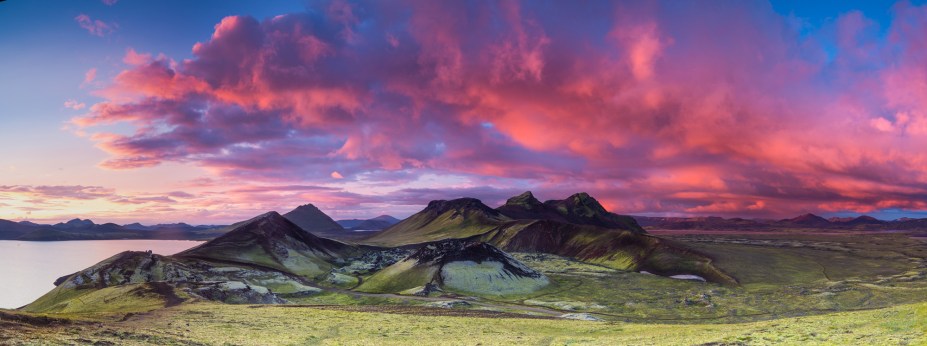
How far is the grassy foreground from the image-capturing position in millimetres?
43156

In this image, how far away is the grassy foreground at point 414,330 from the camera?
4316cm

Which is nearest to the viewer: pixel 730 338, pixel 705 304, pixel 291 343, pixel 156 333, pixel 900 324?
pixel 900 324

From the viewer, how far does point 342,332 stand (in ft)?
216

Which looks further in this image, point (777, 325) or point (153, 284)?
point (153, 284)

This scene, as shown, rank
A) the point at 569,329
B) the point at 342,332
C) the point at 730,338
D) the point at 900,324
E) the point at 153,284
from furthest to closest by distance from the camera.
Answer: the point at 153,284 → the point at 569,329 → the point at 342,332 → the point at 730,338 → the point at 900,324

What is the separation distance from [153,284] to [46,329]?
79852 millimetres

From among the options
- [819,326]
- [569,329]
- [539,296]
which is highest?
[819,326]

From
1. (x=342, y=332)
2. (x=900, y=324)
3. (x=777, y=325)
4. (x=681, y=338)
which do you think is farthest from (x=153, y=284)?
(x=900, y=324)

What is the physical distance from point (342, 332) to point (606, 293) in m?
149

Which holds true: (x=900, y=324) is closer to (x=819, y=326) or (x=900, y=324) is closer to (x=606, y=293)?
(x=819, y=326)

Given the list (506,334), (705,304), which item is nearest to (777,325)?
(506,334)

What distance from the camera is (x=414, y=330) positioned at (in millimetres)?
69000

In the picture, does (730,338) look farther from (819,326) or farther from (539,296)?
(539,296)

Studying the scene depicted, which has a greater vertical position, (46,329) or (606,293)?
(46,329)
